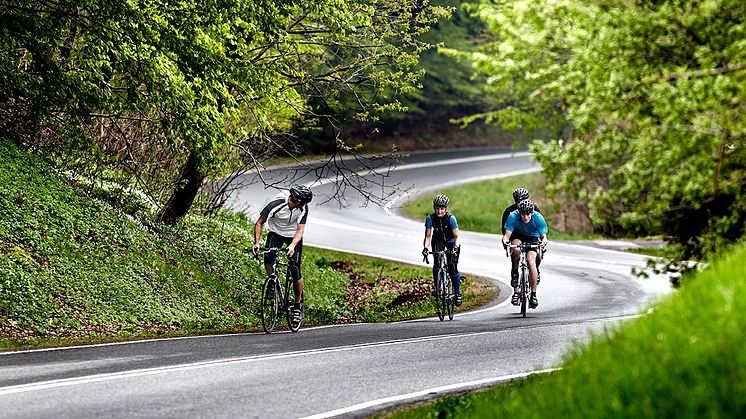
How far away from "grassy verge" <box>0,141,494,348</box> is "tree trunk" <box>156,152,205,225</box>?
0.31m

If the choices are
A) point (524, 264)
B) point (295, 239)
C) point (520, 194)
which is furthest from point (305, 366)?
point (520, 194)

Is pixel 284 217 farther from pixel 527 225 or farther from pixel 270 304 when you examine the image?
pixel 527 225

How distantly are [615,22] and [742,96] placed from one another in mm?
1583

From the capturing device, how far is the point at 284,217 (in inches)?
591

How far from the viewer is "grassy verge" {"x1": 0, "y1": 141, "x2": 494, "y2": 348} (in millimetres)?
14500

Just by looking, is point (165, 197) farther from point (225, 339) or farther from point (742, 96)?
point (742, 96)

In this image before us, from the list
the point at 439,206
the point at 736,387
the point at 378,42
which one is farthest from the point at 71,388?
the point at 378,42

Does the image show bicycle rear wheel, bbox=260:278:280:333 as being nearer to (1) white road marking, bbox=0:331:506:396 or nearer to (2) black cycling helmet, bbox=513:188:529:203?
(1) white road marking, bbox=0:331:506:396

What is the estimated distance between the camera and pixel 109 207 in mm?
19062

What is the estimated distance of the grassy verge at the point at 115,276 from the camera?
1450 centimetres

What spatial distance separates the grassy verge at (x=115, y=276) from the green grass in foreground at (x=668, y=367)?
8.34m

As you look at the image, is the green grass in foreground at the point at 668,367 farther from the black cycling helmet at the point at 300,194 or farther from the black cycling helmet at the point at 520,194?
the black cycling helmet at the point at 520,194

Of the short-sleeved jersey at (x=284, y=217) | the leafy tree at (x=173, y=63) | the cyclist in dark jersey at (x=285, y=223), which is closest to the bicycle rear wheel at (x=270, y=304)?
the cyclist in dark jersey at (x=285, y=223)

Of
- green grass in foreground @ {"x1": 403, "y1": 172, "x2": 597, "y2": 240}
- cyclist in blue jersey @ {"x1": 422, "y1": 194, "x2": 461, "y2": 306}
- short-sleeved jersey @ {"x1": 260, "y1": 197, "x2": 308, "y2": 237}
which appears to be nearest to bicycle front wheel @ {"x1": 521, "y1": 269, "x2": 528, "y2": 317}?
cyclist in blue jersey @ {"x1": 422, "y1": 194, "x2": 461, "y2": 306}
